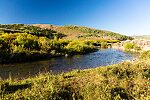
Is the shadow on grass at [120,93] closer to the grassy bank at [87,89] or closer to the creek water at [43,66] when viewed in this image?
the grassy bank at [87,89]

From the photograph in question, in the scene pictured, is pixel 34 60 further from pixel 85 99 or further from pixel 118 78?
pixel 85 99

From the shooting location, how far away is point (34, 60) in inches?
1710

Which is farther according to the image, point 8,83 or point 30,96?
point 8,83

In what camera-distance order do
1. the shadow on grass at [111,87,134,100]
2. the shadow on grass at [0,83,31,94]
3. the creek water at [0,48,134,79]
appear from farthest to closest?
the creek water at [0,48,134,79] → the shadow on grass at [0,83,31,94] → the shadow on grass at [111,87,134,100]

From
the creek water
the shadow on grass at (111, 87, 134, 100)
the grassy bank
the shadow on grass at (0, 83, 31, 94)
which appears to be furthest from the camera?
the creek water

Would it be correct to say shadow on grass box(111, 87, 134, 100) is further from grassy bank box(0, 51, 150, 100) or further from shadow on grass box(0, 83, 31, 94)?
shadow on grass box(0, 83, 31, 94)

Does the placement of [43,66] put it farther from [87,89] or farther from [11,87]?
[87,89]

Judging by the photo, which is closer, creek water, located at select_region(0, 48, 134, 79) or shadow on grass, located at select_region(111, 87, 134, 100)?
shadow on grass, located at select_region(111, 87, 134, 100)

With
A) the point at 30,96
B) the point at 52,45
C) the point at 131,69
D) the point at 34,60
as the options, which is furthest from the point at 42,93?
the point at 52,45

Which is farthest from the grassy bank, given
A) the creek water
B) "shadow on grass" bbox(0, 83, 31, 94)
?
the creek water

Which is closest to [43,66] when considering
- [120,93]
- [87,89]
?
[87,89]

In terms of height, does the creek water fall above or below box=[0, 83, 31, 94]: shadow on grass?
below

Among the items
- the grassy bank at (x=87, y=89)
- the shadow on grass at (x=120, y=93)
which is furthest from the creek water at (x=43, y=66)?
the shadow on grass at (x=120, y=93)

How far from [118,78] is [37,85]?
19.5 feet
